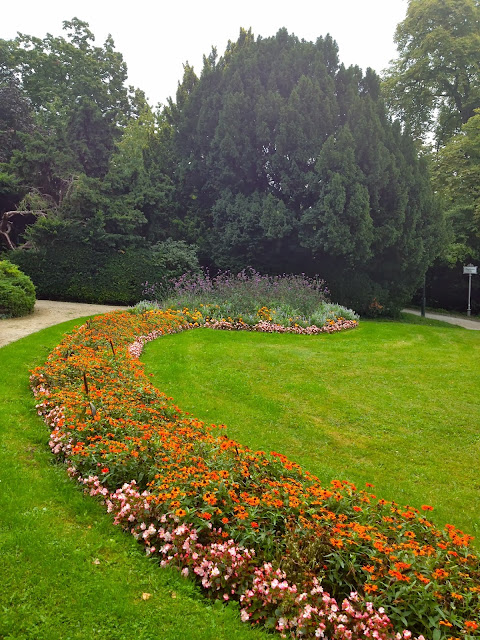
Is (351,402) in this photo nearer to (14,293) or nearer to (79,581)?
(79,581)

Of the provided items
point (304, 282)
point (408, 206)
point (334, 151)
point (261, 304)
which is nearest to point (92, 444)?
point (261, 304)

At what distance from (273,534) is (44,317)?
8.57 m

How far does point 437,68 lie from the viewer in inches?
781

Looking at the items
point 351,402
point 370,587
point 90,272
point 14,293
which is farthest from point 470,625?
point 90,272

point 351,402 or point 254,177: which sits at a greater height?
point 254,177

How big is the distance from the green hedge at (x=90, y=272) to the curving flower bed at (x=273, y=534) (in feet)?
29.5

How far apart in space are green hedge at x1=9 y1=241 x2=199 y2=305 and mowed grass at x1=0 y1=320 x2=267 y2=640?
9.78 m

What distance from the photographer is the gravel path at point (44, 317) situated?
8133 mm

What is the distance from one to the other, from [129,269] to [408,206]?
825cm

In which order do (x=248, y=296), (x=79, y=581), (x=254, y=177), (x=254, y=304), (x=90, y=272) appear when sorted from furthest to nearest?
(x=254, y=177) → (x=90, y=272) → (x=248, y=296) → (x=254, y=304) → (x=79, y=581)

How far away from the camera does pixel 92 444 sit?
3.63 metres

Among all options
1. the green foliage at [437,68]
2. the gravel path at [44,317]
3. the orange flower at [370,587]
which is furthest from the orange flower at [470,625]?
the green foliage at [437,68]

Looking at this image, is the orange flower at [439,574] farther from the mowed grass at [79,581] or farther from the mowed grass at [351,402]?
the mowed grass at [351,402]

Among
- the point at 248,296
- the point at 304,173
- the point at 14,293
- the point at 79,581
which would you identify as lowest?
the point at 79,581
